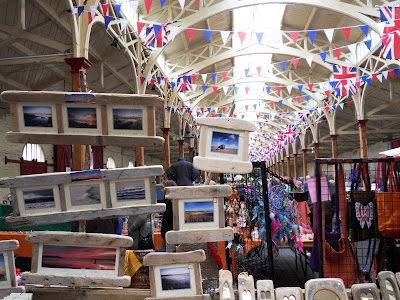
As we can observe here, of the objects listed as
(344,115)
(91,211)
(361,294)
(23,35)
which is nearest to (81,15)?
(23,35)

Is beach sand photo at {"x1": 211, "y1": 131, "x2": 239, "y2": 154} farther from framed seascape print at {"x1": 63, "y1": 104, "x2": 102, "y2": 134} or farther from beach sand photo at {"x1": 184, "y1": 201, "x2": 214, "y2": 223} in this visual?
framed seascape print at {"x1": 63, "y1": 104, "x2": 102, "y2": 134}

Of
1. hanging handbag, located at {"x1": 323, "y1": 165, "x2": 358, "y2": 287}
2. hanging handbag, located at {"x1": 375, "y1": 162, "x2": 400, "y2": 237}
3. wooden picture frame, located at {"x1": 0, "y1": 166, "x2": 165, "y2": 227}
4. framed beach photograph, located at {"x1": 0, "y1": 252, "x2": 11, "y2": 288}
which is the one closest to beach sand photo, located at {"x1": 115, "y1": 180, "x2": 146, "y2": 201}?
wooden picture frame, located at {"x1": 0, "y1": 166, "x2": 165, "y2": 227}

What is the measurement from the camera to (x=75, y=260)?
8.07ft

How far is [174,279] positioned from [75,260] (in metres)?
0.68

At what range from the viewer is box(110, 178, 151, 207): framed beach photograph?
94.8 inches

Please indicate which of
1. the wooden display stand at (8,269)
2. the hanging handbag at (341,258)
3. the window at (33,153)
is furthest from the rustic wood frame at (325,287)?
the window at (33,153)

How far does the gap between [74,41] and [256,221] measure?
5.10 metres

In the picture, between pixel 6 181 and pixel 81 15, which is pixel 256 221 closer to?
pixel 6 181

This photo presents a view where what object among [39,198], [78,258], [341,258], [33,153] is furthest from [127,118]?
[33,153]

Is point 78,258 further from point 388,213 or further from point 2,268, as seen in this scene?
point 388,213

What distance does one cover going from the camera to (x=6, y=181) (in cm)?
234

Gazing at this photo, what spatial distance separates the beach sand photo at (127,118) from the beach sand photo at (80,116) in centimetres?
15

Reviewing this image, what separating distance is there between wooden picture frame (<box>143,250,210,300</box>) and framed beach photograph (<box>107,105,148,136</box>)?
850 mm

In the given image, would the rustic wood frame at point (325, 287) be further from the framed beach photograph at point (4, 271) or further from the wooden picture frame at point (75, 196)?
the framed beach photograph at point (4, 271)
